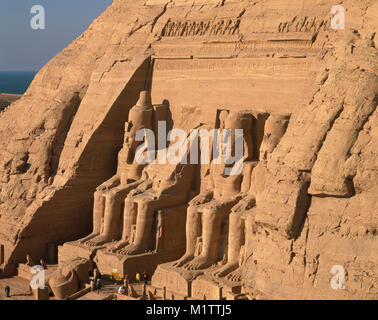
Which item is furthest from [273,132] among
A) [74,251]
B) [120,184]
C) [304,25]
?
[74,251]

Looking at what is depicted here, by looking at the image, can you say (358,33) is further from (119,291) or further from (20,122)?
(20,122)

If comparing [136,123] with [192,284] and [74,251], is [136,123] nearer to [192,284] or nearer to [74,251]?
[74,251]

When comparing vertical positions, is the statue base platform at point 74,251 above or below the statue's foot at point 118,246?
below

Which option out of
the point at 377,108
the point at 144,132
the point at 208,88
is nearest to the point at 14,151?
the point at 144,132

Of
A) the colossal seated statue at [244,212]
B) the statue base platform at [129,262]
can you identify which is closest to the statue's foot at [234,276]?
the colossal seated statue at [244,212]

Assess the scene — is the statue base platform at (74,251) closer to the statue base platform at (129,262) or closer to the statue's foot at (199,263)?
the statue base platform at (129,262)
